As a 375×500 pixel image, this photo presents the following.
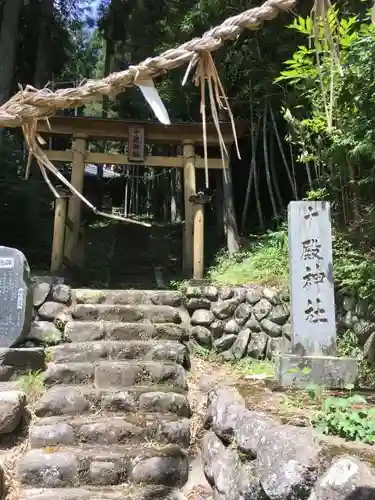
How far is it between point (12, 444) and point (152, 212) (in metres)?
17.1

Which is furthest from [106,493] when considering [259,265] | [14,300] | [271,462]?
[259,265]

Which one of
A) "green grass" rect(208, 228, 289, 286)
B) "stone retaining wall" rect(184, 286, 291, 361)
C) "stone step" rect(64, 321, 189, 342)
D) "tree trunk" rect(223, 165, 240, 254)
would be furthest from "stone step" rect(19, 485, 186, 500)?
"tree trunk" rect(223, 165, 240, 254)

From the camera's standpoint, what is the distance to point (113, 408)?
4.70 m

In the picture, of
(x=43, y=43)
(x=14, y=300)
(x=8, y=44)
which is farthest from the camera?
(x=43, y=43)

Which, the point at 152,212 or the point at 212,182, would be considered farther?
the point at 152,212

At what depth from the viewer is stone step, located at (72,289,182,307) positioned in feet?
22.0

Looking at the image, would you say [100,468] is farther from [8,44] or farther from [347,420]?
[8,44]

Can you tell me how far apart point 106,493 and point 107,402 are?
1.08m

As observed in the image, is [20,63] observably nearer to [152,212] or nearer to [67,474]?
[152,212]

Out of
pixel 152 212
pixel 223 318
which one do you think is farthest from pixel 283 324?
pixel 152 212

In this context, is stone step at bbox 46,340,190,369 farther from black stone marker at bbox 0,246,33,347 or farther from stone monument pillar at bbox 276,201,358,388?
stone monument pillar at bbox 276,201,358,388

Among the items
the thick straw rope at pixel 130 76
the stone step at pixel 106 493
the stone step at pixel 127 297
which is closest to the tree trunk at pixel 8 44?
the stone step at pixel 127 297

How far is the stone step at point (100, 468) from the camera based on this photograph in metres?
3.85

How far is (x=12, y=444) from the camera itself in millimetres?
4281
